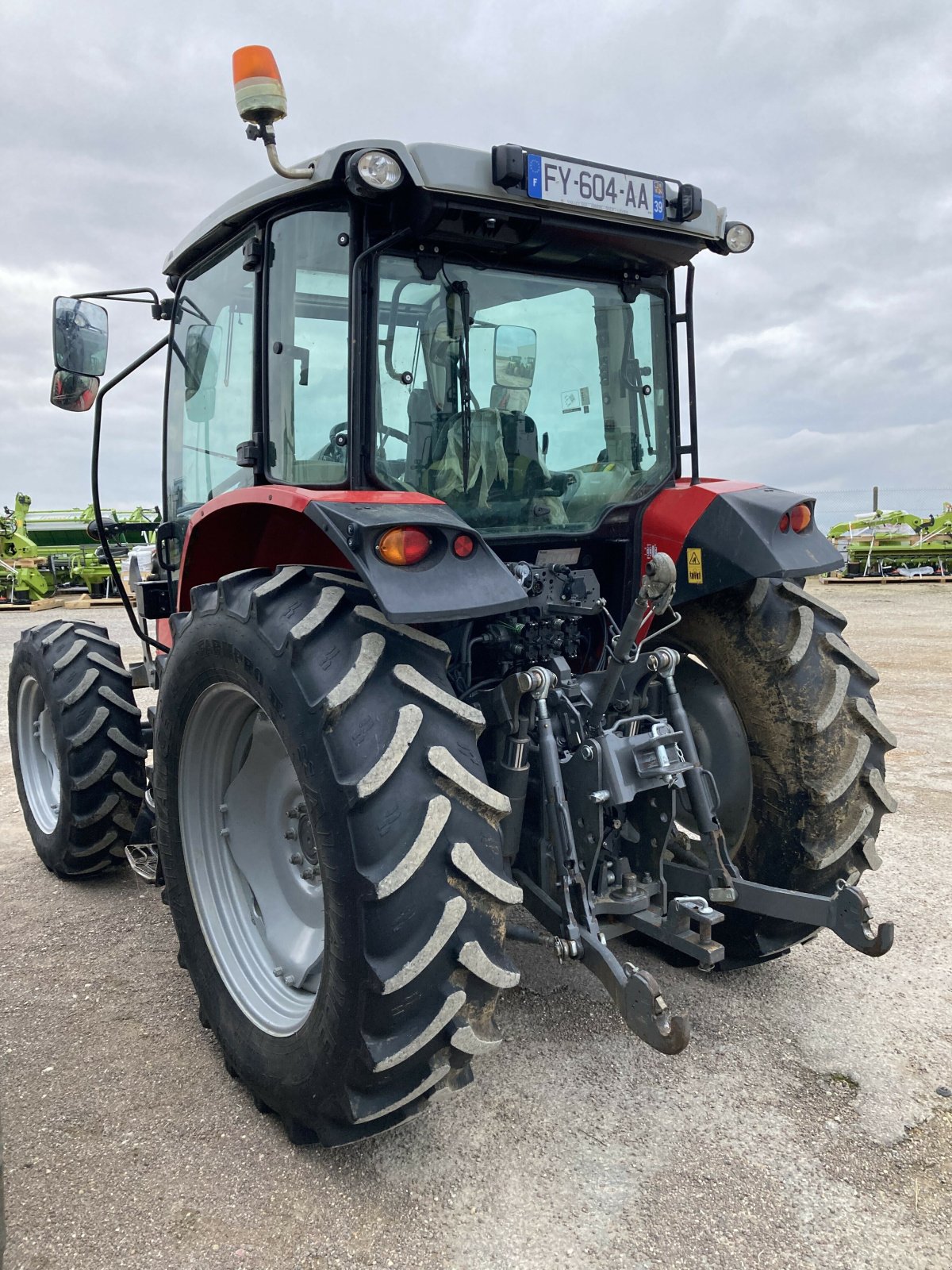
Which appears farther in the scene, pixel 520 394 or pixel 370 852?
pixel 520 394

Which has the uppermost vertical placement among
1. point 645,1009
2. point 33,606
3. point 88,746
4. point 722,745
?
point 33,606

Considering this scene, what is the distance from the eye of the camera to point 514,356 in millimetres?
2711

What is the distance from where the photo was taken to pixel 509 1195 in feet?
6.66

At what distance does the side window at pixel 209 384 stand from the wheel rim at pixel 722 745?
1546 mm

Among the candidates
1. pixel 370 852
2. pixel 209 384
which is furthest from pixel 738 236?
pixel 370 852

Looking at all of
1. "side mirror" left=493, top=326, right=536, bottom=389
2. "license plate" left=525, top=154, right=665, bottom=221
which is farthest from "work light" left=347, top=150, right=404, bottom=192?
"side mirror" left=493, top=326, right=536, bottom=389

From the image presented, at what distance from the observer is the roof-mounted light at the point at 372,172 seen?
2156 mm

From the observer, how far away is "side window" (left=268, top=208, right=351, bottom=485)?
2484 millimetres

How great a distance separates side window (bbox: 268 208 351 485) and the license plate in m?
0.53

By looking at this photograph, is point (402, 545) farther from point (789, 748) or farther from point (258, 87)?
point (789, 748)

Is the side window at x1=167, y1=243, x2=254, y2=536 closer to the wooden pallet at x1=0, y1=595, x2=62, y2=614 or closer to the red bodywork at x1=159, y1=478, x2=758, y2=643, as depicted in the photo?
the red bodywork at x1=159, y1=478, x2=758, y2=643

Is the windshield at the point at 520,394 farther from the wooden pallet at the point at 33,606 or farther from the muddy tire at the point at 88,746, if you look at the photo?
the wooden pallet at the point at 33,606

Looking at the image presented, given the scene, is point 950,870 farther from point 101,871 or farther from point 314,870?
point 101,871

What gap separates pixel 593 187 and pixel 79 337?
193 cm
